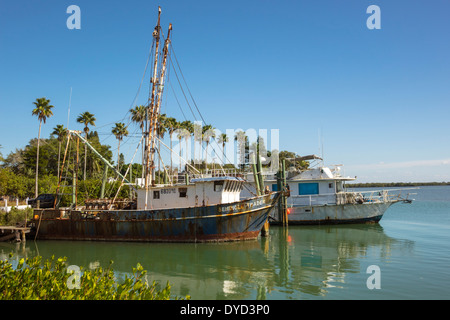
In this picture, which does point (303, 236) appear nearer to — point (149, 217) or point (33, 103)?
point (149, 217)

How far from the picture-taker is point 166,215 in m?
21.6

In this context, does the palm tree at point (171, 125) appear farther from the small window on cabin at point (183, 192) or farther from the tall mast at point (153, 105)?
the small window on cabin at point (183, 192)

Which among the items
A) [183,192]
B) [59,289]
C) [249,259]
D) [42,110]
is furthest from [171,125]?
[59,289]

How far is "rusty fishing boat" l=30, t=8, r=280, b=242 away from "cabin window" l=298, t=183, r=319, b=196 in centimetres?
899

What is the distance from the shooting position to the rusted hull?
69.4ft

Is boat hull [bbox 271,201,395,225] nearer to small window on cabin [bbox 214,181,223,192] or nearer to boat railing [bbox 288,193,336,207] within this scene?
boat railing [bbox 288,193,336,207]

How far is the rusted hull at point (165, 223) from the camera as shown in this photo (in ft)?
69.4

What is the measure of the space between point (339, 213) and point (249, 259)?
53.5ft

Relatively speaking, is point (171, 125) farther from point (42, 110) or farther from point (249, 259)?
point (249, 259)

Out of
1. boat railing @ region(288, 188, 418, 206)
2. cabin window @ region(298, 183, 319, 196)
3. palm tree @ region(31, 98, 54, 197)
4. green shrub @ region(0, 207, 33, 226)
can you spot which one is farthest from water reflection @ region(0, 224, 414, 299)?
palm tree @ region(31, 98, 54, 197)

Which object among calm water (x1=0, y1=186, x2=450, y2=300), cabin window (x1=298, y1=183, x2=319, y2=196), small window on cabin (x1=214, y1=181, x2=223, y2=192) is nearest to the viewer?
calm water (x1=0, y1=186, x2=450, y2=300)

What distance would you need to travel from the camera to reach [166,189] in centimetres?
2297

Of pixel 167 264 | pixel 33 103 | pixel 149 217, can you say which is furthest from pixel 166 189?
pixel 33 103
